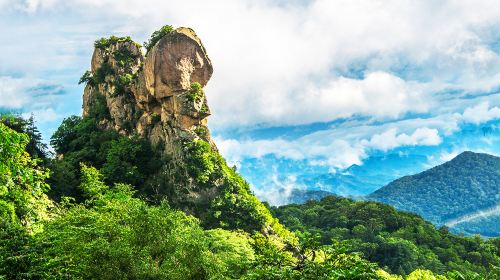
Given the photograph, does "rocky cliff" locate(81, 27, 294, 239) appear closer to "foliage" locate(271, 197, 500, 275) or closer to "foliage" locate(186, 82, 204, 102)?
"foliage" locate(186, 82, 204, 102)

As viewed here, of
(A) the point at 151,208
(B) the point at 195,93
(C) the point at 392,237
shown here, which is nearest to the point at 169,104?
(B) the point at 195,93

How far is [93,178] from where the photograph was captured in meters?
68.1

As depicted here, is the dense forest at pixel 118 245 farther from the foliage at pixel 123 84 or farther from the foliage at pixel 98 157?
the foliage at pixel 123 84

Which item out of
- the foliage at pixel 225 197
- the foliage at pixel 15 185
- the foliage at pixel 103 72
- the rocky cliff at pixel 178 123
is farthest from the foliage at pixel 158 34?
the foliage at pixel 15 185

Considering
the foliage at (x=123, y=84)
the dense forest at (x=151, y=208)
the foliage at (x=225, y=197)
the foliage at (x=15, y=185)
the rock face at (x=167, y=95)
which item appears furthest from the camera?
the foliage at (x=123, y=84)

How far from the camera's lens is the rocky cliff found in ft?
232

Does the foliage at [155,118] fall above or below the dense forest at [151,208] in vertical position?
above

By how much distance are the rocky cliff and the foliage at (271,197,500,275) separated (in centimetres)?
3803

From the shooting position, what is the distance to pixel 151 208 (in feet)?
127

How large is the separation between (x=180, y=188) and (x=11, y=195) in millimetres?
37223

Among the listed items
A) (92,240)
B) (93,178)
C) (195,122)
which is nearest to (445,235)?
(195,122)

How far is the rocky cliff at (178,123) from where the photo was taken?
70812 mm

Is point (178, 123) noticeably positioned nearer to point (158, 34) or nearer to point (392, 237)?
point (158, 34)

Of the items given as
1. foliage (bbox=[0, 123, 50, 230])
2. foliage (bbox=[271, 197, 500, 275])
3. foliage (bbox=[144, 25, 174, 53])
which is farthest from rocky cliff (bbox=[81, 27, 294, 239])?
foliage (bbox=[271, 197, 500, 275])
